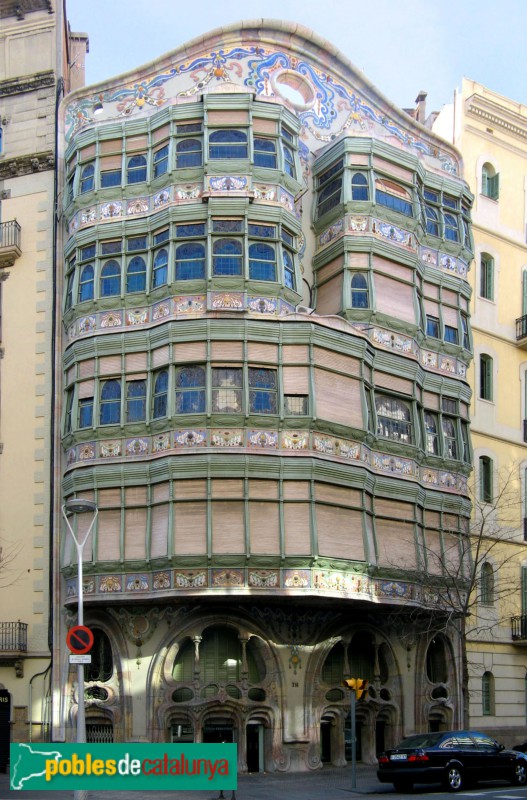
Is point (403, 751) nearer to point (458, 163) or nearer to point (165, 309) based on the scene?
point (165, 309)

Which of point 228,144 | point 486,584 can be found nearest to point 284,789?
point 486,584

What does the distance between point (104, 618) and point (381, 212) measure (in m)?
15.0

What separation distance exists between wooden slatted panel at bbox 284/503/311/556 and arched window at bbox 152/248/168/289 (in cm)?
753

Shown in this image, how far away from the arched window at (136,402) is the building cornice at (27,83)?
1159 cm

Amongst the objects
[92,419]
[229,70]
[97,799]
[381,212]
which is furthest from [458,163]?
[97,799]

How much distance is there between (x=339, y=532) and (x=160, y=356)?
7108 mm

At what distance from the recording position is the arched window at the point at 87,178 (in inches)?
1464

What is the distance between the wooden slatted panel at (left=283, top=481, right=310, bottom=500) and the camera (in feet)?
110

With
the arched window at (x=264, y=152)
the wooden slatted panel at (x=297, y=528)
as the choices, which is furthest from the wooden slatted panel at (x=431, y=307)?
the wooden slatted panel at (x=297, y=528)

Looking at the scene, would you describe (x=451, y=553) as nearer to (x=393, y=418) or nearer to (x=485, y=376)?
(x=393, y=418)

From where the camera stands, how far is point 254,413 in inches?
1326

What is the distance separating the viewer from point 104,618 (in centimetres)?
3409

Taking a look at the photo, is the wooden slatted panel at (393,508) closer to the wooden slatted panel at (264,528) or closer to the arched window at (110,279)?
the wooden slatted panel at (264,528)

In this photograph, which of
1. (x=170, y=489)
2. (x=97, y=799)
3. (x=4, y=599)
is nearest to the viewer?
(x=97, y=799)
